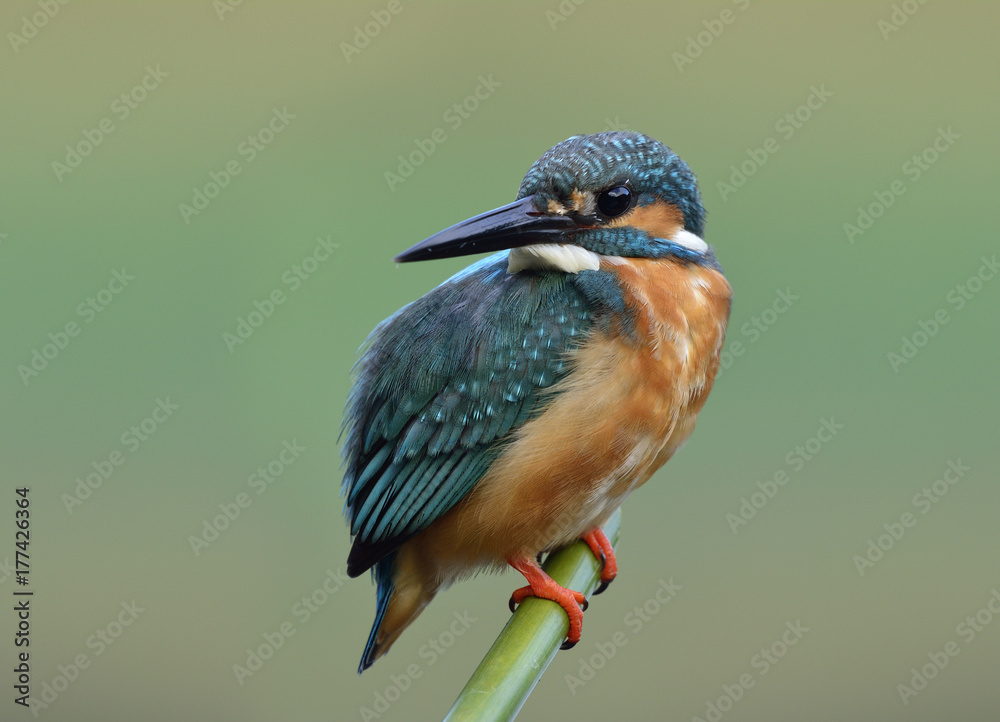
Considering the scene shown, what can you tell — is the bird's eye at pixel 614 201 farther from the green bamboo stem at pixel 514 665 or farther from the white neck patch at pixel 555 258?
the green bamboo stem at pixel 514 665

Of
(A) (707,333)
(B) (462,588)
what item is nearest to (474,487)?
(A) (707,333)

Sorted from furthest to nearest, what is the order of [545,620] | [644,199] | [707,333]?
[707,333]
[644,199]
[545,620]

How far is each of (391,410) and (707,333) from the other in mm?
661

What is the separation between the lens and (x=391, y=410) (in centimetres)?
210

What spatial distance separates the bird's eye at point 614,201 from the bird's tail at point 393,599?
843mm

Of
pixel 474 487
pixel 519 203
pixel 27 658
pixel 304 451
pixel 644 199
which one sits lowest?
pixel 27 658

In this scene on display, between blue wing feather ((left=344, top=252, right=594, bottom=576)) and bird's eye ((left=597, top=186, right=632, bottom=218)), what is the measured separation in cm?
14

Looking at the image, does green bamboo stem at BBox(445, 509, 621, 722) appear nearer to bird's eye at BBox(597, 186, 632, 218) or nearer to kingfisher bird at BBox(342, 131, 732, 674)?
kingfisher bird at BBox(342, 131, 732, 674)

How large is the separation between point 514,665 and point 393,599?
788 mm

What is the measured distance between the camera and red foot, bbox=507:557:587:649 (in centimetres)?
Answer: 209

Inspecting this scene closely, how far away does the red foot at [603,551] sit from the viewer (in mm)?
2367

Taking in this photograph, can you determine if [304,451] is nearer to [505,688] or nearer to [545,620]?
[545,620]

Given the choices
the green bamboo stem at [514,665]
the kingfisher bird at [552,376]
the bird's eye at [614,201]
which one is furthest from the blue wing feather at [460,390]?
the green bamboo stem at [514,665]

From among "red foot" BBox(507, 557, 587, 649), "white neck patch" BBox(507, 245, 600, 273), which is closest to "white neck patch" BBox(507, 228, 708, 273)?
"white neck patch" BBox(507, 245, 600, 273)
